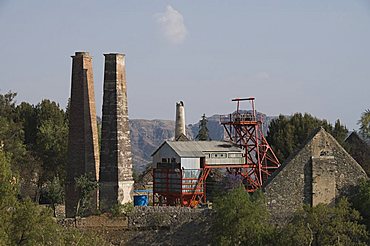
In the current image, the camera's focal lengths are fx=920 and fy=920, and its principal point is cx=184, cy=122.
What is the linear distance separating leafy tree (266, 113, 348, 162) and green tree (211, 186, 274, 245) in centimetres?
2276

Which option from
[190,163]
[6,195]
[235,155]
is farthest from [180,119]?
[6,195]

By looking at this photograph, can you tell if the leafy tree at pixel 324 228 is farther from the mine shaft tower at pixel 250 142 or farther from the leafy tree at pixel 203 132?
the leafy tree at pixel 203 132

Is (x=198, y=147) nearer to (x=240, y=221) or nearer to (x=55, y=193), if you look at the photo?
(x=55, y=193)

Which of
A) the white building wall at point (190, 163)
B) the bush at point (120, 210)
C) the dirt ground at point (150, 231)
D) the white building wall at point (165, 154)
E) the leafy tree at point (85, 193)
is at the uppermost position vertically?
the white building wall at point (165, 154)

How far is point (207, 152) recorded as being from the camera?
4731 cm

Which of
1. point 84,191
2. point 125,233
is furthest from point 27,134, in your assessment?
point 125,233

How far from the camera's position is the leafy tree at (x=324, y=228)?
35000 millimetres

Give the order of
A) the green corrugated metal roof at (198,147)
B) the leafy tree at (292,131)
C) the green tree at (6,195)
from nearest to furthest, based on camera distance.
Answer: the green tree at (6,195) → the green corrugated metal roof at (198,147) → the leafy tree at (292,131)

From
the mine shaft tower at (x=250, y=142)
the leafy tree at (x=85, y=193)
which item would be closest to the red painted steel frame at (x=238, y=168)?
the mine shaft tower at (x=250, y=142)

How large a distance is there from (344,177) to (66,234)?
13.7 meters

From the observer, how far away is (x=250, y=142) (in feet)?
173

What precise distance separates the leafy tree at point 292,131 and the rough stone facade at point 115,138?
20703 millimetres

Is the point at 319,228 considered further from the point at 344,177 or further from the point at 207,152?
the point at 207,152

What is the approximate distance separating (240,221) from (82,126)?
12950mm
